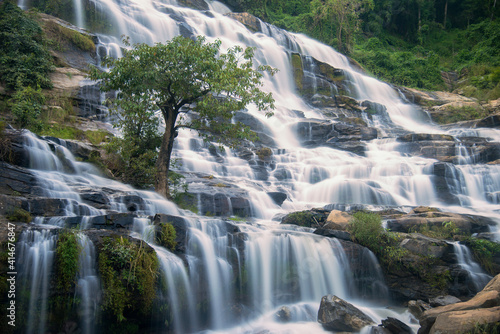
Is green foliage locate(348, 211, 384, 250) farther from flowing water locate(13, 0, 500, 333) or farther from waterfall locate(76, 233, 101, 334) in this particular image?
waterfall locate(76, 233, 101, 334)

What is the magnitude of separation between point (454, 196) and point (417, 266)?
8.71m

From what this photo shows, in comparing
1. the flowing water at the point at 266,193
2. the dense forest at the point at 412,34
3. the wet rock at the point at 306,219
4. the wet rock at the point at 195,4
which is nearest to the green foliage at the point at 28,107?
the flowing water at the point at 266,193

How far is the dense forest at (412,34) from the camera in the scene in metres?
37.8

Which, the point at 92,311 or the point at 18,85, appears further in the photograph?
the point at 18,85

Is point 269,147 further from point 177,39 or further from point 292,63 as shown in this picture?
point 292,63

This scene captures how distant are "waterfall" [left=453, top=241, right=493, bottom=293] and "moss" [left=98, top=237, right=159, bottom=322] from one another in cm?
815

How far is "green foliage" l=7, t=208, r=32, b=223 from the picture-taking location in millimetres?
7477

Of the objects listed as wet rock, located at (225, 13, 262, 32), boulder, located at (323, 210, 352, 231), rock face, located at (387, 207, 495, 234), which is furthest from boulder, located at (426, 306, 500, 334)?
wet rock, located at (225, 13, 262, 32)

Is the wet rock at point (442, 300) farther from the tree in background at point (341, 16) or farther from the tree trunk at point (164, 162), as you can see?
the tree in background at point (341, 16)

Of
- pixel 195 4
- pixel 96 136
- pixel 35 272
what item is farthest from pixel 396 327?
pixel 195 4

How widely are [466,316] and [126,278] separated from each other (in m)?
5.93

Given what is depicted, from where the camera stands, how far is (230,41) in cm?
3253

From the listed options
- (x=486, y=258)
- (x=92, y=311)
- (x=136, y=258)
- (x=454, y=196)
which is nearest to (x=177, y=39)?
(x=136, y=258)

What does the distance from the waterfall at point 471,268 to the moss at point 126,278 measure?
8.15 meters
